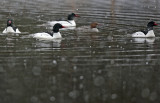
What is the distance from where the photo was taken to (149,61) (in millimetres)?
17469

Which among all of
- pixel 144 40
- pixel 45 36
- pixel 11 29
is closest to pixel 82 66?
pixel 45 36

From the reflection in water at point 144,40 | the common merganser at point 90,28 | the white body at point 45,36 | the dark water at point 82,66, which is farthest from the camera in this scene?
the common merganser at point 90,28

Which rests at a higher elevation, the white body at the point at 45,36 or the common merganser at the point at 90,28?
the common merganser at the point at 90,28

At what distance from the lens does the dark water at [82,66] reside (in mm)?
12984

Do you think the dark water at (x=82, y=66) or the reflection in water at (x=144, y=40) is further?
the reflection in water at (x=144, y=40)

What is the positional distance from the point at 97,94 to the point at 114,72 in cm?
266

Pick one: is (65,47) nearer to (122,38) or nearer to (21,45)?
(21,45)

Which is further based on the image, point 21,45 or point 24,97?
point 21,45

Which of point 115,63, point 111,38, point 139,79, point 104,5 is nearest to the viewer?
point 139,79

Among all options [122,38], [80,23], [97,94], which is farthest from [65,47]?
[80,23]

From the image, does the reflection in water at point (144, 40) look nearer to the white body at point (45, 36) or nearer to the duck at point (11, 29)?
the white body at point (45, 36)

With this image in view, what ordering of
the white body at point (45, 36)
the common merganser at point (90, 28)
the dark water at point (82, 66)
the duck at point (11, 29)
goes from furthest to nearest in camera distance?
the common merganser at point (90, 28) < the duck at point (11, 29) < the white body at point (45, 36) < the dark water at point (82, 66)

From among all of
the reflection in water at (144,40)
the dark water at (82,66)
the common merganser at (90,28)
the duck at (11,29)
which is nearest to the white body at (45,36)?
the dark water at (82,66)

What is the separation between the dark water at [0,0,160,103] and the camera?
42.6 feet
